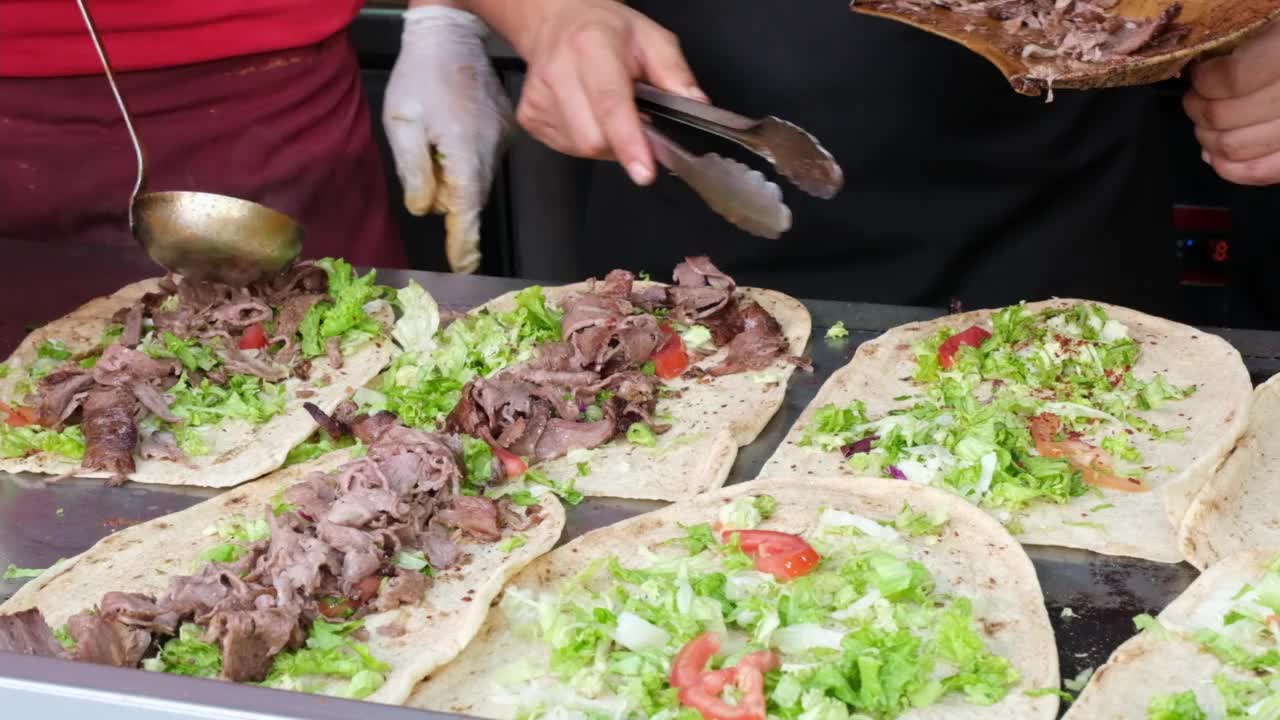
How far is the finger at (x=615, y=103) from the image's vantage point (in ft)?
11.7

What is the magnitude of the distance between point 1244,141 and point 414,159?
2.46 meters

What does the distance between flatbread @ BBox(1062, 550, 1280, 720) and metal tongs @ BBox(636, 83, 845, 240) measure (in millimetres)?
1208

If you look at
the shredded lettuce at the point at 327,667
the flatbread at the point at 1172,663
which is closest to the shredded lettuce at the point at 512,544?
the shredded lettuce at the point at 327,667

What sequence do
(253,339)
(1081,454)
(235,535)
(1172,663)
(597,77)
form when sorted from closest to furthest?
(1172,663) → (235,535) → (1081,454) → (597,77) → (253,339)

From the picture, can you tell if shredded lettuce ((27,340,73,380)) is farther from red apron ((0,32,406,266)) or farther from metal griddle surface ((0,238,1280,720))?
red apron ((0,32,406,266))

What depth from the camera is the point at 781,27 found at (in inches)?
176

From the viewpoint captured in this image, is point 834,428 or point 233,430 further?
point 233,430

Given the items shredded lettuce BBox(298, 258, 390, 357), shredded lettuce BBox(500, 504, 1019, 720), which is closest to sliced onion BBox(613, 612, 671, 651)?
shredded lettuce BBox(500, 504, 1019, 720)

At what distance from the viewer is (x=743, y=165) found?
3410 mm

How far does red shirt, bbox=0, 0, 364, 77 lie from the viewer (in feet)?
14.3

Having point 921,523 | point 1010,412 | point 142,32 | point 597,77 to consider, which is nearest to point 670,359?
point 597,77

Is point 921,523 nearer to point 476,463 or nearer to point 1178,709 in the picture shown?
point 1178,709

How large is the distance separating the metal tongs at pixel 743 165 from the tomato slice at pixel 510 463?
2.71ft

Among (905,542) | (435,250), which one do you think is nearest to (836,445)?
(905,542)
